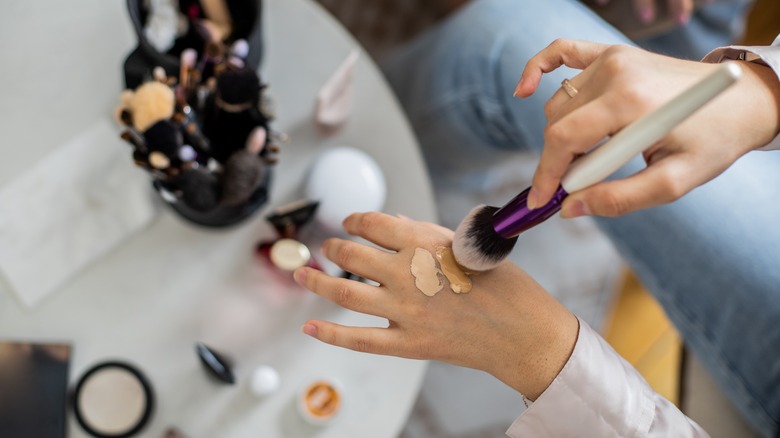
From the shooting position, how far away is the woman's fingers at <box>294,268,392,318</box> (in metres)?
0.44

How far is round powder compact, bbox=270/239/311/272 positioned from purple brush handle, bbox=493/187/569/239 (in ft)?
0.79

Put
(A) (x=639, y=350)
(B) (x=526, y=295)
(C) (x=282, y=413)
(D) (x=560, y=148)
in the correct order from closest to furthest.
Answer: (D) (x=560, y=148) → (B) (x=526, y=295) → (C) (x=282, y=413) → (A) (x=639, y=350)

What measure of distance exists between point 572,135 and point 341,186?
302 millimetres

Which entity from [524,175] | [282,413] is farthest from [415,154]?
[524,175]

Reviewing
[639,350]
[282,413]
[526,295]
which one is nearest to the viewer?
[526,295]

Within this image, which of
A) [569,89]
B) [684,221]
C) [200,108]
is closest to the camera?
[569,89]

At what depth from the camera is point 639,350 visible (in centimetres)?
101

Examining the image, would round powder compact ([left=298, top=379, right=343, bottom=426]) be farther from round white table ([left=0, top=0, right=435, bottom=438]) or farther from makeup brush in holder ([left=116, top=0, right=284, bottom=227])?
makeup brush in holder ([left=116, top=0, right=284, bottom=227])

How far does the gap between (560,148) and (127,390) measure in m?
0.46

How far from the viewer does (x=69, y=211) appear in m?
0.57

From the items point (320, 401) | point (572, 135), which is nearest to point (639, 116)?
point (572, 135)

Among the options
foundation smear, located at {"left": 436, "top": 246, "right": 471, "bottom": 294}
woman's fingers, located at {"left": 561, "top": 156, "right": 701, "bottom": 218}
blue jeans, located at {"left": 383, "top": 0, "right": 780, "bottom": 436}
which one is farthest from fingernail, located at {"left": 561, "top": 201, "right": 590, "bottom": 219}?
blue jeans, located at {"left": 383, "top": 0, "right": 780, "bottom": 436}

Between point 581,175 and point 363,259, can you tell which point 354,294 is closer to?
point 363,259

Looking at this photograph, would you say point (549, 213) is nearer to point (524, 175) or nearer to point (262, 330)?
point (262, 330)
